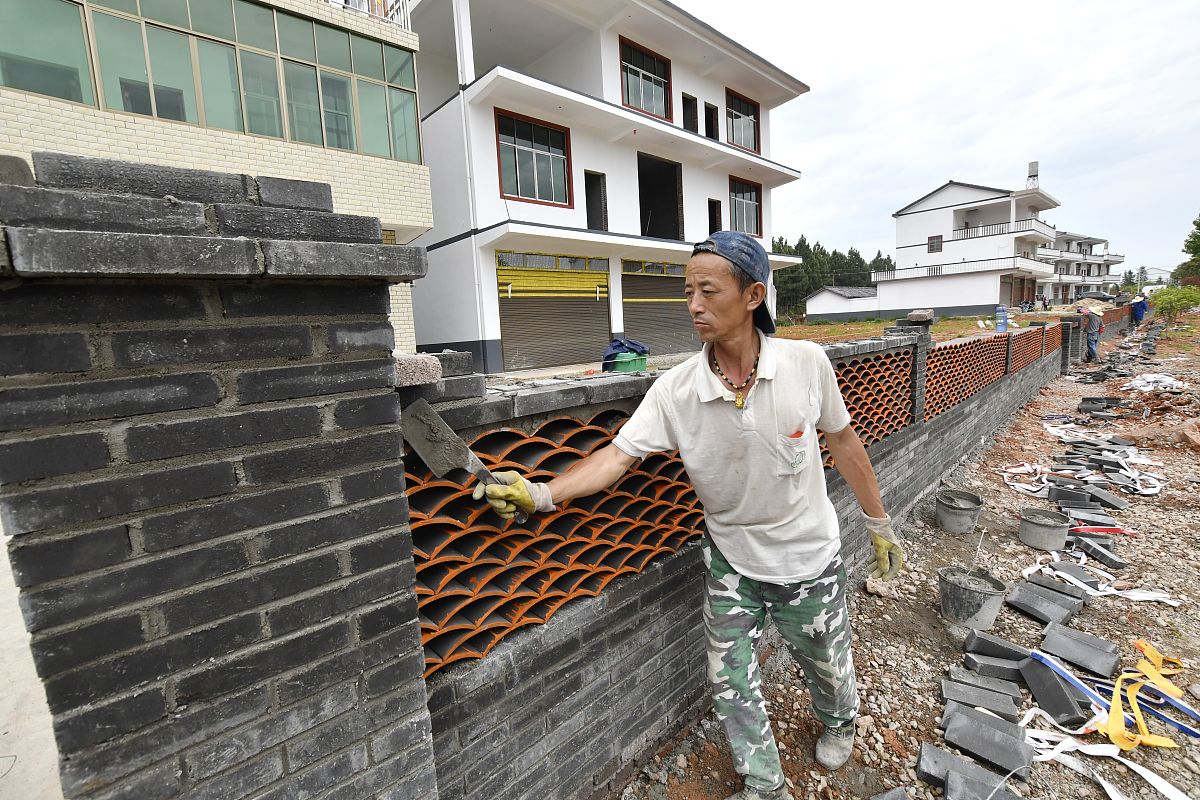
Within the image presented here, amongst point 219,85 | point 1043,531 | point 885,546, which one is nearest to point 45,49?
point 219,85

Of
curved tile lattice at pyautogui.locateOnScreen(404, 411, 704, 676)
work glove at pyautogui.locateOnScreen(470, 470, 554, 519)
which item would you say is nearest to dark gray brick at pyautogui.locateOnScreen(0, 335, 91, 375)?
curved tile lattice at pyautogui.locateOnScreen(404, 411, 704, 676)

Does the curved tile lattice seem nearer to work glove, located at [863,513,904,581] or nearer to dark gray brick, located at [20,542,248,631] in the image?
dark gray brick, located at [20,542,248,631]

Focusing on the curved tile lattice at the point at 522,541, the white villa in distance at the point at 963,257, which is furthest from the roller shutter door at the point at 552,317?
the white villa in distance at the point at 963,257

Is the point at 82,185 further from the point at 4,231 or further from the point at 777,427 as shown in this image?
the point at 777,427

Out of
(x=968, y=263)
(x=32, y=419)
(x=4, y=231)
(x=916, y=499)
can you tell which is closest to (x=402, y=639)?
(x=32, y=419)

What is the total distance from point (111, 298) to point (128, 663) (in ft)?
2.34

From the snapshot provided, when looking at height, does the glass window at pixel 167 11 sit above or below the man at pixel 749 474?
above

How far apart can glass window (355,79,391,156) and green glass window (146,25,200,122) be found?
2.84m

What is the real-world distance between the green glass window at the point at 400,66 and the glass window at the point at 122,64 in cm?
415

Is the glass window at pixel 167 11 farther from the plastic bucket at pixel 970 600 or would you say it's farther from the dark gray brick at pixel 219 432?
the plastic bucket at pixel 970 600

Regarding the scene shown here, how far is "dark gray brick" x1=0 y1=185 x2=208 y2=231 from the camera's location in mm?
901

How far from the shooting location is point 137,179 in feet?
3.43

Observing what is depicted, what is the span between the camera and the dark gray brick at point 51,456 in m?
0.92

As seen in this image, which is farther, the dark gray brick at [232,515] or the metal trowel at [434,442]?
the metal trowel at [434,442]
